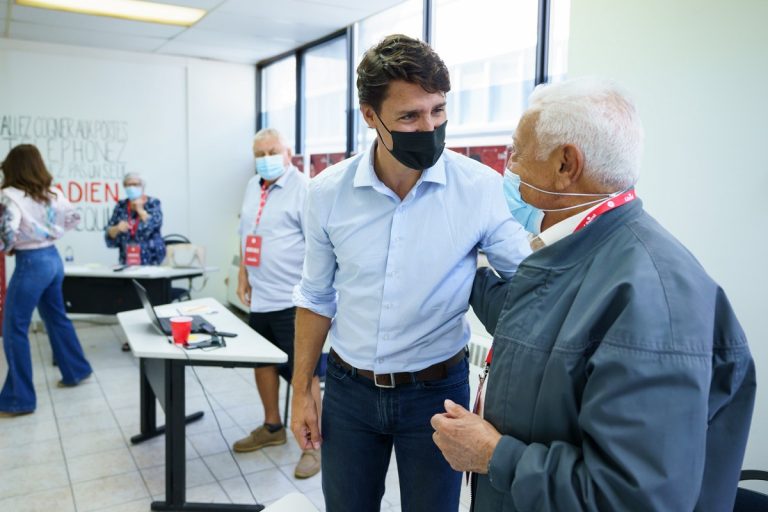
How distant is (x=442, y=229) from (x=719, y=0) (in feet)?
4.52

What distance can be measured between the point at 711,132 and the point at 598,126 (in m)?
1.39

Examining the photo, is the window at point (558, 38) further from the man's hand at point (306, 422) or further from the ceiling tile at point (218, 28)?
the man's hand at point (306, 422)

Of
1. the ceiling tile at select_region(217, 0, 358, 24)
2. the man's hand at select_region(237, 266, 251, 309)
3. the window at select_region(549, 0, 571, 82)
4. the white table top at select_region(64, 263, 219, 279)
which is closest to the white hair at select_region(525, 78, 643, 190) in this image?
the window at select_region(549, 0, 571, 82)

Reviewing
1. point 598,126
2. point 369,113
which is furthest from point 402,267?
point 598,126

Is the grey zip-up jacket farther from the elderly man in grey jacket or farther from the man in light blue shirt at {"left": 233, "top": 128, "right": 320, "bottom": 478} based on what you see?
the man in light blue shirt at {"left": 233, "top": 128, "right": 320, "bottom": 478}

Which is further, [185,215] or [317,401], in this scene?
[185,215]

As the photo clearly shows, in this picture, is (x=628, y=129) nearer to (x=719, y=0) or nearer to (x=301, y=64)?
(x=719, y=0)

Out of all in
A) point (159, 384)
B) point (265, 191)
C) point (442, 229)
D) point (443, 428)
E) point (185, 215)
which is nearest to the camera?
point (443, 428)

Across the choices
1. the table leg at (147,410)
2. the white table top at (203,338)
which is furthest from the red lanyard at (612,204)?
the table leg at (147,410)

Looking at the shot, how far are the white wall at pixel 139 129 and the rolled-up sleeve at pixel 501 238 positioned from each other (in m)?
5.77

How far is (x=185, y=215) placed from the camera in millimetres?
6766

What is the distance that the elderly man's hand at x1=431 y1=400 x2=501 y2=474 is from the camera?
100 cm

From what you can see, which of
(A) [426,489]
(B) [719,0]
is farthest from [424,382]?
(B) [719,0]

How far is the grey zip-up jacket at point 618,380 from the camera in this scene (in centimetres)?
81
